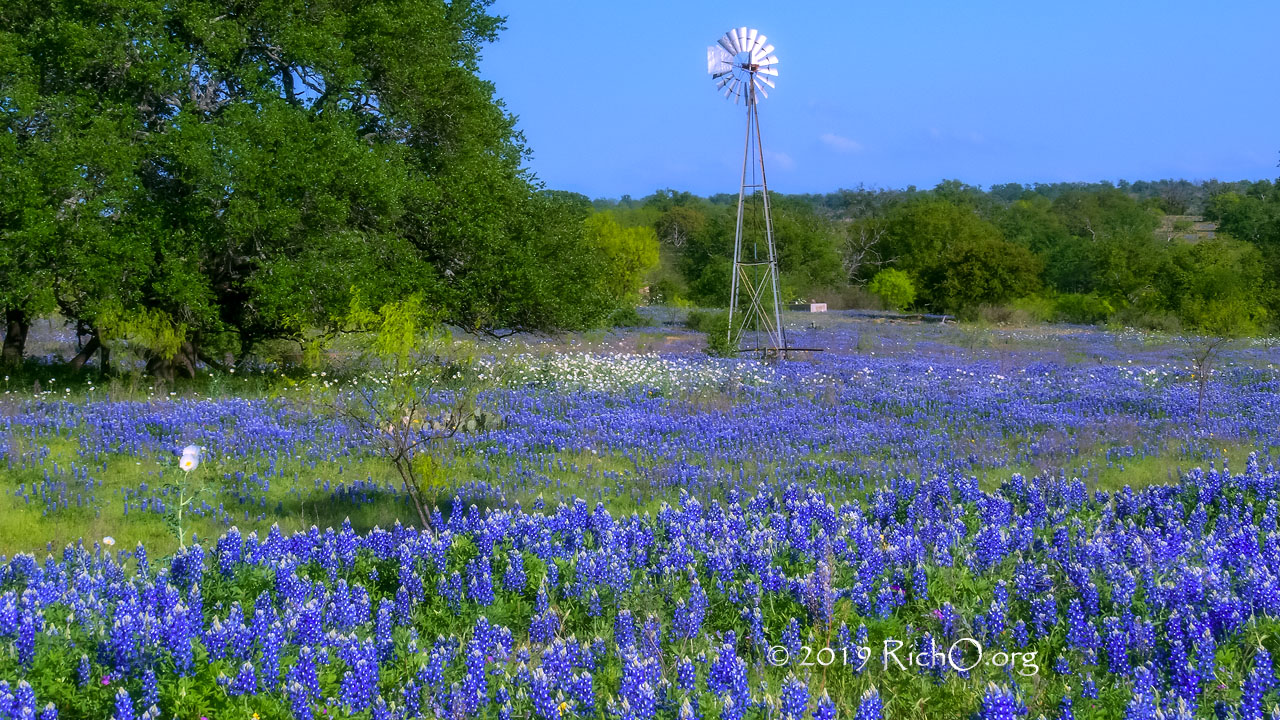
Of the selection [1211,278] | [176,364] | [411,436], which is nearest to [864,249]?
[1211,278]

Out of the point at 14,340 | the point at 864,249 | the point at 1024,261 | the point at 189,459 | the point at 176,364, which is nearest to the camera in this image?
the point at 189,459

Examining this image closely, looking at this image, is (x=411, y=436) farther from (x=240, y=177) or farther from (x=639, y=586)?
(x=639, y=586)

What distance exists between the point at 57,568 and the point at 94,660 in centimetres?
191

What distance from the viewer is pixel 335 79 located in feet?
60.4

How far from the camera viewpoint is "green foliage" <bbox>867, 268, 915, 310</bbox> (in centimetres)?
5950

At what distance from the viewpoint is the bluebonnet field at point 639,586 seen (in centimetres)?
423

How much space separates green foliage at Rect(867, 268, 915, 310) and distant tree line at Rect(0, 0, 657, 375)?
1668 inches

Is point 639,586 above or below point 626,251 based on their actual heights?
below

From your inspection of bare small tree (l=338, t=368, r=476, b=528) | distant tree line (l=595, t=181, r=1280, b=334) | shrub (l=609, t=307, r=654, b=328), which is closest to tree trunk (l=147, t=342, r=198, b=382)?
bare small tree (l=338, t=368, r=476, b=528)

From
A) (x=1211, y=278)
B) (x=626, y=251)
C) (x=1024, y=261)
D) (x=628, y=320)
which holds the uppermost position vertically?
(x=626, y=251)

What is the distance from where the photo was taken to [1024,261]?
4978cm

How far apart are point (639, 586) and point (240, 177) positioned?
43.7ft

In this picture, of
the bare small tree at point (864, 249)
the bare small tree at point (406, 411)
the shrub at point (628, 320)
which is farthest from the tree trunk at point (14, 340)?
the bare small tree at point (864, 249)

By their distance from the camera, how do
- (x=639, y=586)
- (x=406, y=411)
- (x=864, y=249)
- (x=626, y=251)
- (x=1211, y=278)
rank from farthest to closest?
(x=864, y=249) → (x=626, y=251) → (x=1211, y=278) → (x=406, y=411) → (x=639, y=586)
